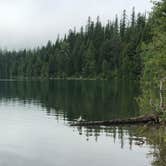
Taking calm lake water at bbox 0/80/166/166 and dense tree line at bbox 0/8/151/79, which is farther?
dense tree line at bbox 0/8/151/79

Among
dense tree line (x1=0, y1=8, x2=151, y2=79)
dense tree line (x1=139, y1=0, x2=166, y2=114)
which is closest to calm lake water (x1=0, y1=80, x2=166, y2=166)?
dense tree line (x1=139, y1=0, x2=166, y2=114)

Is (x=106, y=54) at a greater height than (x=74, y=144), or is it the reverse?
(x=106, y=54)

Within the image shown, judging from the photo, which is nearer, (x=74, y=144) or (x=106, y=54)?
(x=74, y=144)

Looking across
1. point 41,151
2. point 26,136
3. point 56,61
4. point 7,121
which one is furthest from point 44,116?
point 56,61

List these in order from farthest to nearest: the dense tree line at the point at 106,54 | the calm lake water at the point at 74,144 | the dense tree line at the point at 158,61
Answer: the dense tree line at the point at 106,54 < the dense tree line at the point at 158,61 < the calm lake water at the point at 74,144

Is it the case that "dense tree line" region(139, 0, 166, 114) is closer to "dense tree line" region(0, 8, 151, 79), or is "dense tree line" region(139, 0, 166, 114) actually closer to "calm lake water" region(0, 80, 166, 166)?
"calm lake water" region(0, 80, 166, 166)

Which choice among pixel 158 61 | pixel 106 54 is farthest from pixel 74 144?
pixel 106 54

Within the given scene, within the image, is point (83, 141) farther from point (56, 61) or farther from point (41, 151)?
point (56, 61)

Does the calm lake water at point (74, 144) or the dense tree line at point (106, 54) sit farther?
the dense tree line at point (106, 54)

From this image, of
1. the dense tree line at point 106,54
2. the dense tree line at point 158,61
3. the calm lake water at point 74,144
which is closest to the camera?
the calm lake water at point 74,144

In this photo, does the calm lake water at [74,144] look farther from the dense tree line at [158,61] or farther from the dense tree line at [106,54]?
the dense tree line at [106,54]

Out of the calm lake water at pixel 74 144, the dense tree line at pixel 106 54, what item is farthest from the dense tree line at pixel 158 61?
the dense tree line at pixel 106 54

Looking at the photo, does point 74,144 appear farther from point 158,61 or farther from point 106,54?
point 106,54

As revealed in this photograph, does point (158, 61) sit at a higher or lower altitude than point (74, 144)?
higher
